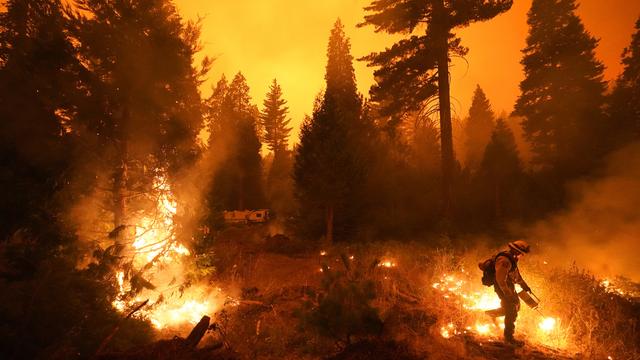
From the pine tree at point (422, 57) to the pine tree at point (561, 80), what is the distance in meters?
15.1

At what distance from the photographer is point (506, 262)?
691 cm

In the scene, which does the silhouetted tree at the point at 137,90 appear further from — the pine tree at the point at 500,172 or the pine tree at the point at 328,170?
the pine tree at the point at 500,172

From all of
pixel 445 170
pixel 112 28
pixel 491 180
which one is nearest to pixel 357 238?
pixel 445 170

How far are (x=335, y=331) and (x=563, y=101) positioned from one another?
30.2 m

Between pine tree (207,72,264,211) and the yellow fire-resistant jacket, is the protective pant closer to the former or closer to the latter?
the yellow fire-resistant jacket

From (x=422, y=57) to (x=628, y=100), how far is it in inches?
896

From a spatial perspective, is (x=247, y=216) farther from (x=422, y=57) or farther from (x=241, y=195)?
(x=422, y=57)

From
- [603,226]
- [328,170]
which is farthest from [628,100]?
[328,170]

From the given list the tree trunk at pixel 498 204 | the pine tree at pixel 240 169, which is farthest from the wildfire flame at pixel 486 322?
the pine tree at pixel 240 169

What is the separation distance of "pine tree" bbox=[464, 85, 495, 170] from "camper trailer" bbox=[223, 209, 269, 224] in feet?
116

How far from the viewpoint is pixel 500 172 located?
22.3 metres

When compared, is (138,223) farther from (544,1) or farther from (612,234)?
(544,1)

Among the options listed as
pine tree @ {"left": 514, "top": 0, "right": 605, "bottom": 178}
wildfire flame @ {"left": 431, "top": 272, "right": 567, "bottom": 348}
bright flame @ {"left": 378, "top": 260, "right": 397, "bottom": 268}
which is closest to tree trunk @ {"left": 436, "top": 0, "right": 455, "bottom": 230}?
bright flame @ {"left": 378, "top": 260, "right": 397, "bottom": 268}

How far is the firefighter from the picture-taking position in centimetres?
672
